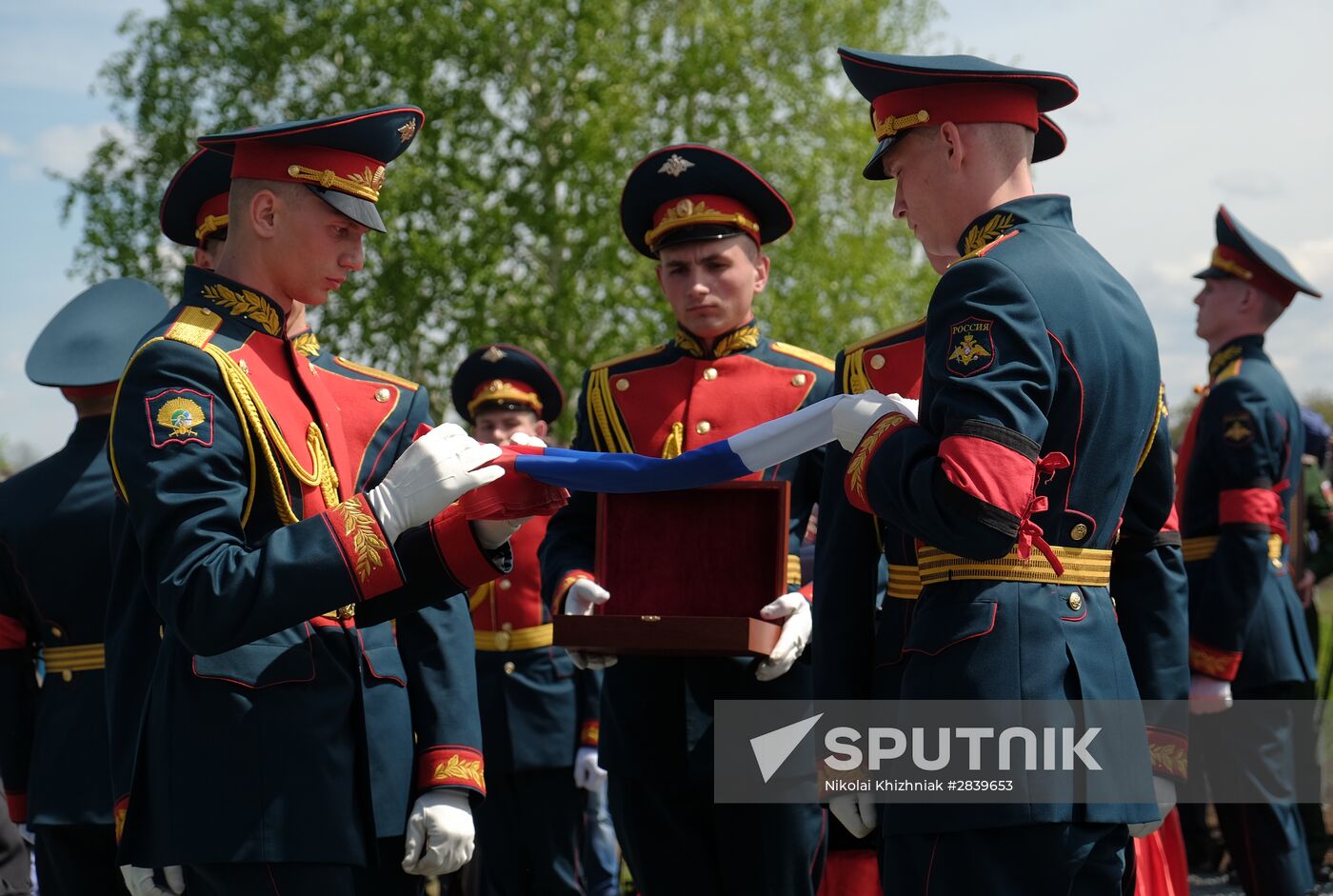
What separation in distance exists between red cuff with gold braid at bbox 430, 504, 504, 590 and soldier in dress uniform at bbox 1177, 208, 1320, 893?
433 centimetres

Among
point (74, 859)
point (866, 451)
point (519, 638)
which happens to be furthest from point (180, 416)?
point (519, 638)

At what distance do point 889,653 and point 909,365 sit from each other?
86cm

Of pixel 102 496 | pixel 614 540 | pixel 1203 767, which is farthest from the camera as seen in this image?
pixel 1203 767

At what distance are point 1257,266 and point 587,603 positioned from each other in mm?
4417

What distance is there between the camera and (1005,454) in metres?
2.81

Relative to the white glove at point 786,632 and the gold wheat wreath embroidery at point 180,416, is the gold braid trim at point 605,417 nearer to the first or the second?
the white glove at point 786,632

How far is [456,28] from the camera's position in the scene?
22062mm

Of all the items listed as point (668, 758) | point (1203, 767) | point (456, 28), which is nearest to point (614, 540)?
point (668, 758)

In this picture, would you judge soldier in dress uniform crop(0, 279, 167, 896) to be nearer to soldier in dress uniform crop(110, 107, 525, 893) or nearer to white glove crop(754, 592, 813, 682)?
soldier in dress uniform crop(110, 107, 525, 893)

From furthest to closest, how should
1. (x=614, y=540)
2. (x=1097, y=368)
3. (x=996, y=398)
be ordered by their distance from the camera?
(x=614, y=540)
(x=1097, y=368)
(x=996, y=398)

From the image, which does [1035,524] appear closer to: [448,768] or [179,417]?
[448,768]

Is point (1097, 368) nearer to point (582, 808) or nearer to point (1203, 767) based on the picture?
point (582, 808)

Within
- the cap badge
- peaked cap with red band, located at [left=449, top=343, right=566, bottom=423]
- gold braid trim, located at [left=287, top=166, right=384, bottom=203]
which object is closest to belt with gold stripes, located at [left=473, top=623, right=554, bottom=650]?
peaked cap with red band, located at [left=449, top=343, right=566, bottom=423]

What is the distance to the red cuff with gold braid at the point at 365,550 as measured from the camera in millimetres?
3057
